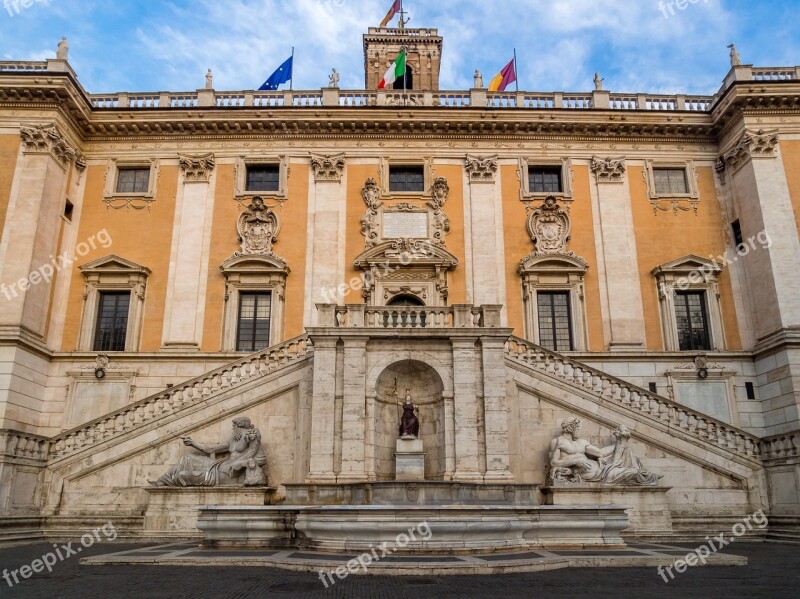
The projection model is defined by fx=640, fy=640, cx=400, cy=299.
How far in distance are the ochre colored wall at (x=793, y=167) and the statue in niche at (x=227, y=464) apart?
21257 millimetres

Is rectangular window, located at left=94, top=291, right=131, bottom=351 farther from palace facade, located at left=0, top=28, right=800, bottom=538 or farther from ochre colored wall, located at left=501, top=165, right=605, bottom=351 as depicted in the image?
ochre colored wall, located at left=501, top=165, right=605, bottom=351

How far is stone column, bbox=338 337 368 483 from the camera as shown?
17.0 m

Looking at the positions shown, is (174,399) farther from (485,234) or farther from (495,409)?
(485,234)

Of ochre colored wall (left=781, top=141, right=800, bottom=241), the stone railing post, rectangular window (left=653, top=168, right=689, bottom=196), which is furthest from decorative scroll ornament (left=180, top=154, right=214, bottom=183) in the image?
ochre colored wall (left=781, top=141, right=800, bottom=241)

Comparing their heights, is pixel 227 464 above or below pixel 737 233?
below

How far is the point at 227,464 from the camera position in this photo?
17734 millimetres

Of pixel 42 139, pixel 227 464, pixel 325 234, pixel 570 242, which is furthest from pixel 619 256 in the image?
pixel 42 139

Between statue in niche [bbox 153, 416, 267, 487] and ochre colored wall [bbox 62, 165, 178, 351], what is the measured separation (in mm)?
7741

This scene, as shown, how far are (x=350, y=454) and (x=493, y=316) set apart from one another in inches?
221

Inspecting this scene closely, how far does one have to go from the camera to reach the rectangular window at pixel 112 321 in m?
24.6

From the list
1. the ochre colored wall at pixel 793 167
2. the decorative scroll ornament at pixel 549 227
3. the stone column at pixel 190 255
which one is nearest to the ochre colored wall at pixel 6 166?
the stone column at pixel 190 255

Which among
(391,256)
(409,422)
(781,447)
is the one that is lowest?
(781,447)

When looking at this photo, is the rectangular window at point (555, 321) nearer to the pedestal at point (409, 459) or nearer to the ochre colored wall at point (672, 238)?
the ochre colored wall at point (672, 238)

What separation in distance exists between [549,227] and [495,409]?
35.9 ft
